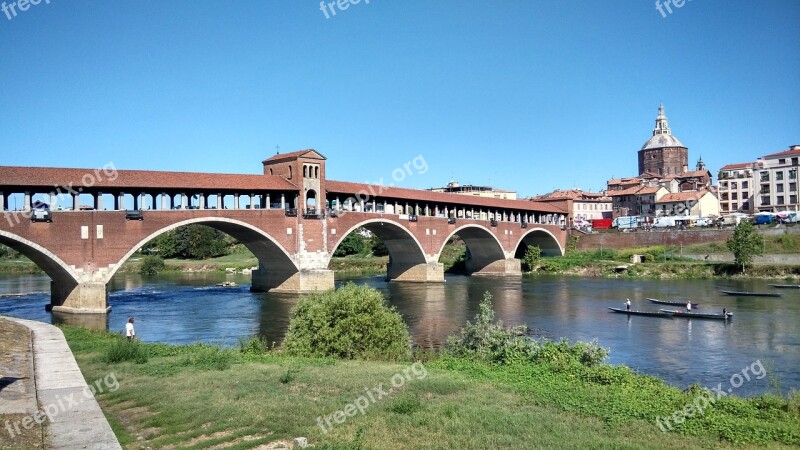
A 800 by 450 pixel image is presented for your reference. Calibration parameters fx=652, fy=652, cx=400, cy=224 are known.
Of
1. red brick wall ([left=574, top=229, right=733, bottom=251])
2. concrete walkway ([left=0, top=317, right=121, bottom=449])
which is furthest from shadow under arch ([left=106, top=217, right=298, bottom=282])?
red brick wall ([left=574, top=229, right=733, bottom=251])

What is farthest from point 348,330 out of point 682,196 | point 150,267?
point 682,196

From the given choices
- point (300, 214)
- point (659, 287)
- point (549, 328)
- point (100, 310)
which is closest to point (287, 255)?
point (300, 214)

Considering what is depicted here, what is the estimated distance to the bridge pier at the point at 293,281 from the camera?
49719mm

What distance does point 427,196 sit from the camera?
6450 centimetres

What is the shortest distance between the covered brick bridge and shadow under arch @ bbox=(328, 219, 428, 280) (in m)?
0.12

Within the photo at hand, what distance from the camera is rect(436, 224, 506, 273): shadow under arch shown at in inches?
2867

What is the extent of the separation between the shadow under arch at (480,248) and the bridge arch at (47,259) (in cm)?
4115

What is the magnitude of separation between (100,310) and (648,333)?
99.5ft

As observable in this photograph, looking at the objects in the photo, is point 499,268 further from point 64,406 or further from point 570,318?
point 64,406

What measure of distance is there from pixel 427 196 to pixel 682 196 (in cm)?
5675

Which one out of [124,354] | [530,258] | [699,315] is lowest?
[699,315]

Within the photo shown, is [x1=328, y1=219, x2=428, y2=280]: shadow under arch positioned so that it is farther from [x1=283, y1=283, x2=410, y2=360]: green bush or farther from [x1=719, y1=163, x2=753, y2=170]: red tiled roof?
[x1=719, y1=163, x2=753, y2=170]: red tiled roof

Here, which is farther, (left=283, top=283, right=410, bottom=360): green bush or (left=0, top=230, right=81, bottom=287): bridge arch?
(left=0, top=230, right=81, bottom=287): bridge arch

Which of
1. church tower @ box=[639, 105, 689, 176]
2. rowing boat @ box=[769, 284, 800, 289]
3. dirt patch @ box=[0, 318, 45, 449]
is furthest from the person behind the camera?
church tower @ box=[639, 105, 689, 176]
